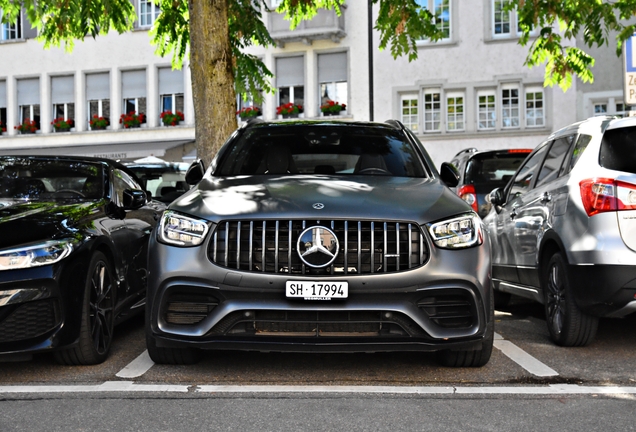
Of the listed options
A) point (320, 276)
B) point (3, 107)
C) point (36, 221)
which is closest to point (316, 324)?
point (320, 276)

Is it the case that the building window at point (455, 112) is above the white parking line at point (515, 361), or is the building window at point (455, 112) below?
above

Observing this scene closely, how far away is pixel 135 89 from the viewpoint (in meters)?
37.2

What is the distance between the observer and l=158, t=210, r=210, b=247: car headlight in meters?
5.43

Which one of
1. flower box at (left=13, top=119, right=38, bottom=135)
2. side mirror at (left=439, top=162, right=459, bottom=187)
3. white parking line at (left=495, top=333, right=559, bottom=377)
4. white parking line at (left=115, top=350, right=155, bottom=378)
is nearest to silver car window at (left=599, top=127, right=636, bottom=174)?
side mirror at (left=439, top=162, right=459, bottom=187)

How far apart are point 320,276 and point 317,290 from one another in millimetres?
84

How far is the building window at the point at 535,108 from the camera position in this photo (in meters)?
32.1

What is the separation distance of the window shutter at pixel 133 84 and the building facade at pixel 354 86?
0.13 feet

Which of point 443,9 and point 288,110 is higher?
point 443,9

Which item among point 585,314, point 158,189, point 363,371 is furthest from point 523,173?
point 158,189

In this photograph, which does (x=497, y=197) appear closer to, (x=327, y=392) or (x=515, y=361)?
(x=515, y=361)

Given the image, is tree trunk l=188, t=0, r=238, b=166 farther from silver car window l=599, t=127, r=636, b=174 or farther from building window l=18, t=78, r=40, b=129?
building window l=18, t=78, r=40, b=129

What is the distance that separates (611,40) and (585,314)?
26.8 metres

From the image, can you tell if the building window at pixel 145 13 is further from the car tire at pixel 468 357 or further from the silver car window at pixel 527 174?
the car tire at pixel 468 357

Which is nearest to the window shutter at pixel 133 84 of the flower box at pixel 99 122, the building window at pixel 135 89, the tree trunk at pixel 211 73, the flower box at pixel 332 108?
the building window at pixel 135 89
